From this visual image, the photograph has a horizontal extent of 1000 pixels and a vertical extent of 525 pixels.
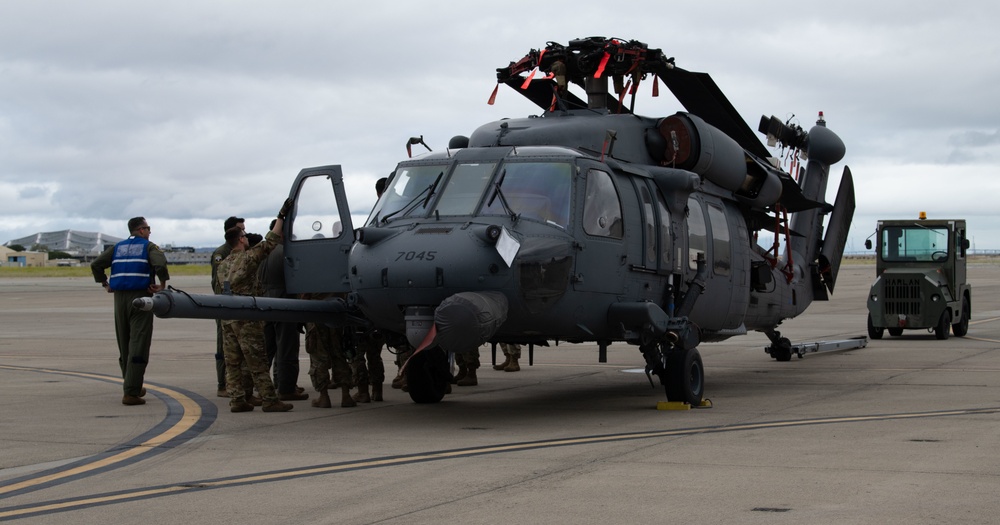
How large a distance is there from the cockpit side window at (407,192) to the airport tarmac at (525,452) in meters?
2.13

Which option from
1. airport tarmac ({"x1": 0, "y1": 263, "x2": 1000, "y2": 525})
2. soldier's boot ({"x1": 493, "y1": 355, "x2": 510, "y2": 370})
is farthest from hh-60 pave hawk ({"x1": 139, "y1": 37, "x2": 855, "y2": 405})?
soldier's boot ({"x1": 493, "y1": 355, "x2": 510, "y2": 370})

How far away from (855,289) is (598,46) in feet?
150

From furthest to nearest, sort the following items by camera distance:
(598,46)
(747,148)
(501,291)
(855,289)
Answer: (855,289) < (747,148) < (598,46) < (501,291)

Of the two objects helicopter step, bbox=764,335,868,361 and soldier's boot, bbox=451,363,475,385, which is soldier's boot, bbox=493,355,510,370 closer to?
soldier's boot, bbox=451,363,475,385

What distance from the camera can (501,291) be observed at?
1021 cm

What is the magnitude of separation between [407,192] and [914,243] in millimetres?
16939

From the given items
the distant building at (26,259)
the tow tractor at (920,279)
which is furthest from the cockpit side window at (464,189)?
the distant building at (26,259)

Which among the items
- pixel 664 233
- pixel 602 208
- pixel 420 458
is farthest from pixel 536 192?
pixel 420 458

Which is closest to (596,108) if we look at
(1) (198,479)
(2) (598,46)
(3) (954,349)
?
(2) (598,46)

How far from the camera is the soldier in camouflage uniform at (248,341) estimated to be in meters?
12.2

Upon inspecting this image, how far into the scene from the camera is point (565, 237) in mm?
10797

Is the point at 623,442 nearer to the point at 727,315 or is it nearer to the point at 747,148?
the point at 727,315

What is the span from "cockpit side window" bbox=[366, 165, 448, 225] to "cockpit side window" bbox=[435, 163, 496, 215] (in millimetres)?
201

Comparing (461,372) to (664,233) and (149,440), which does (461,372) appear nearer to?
(664,233)
